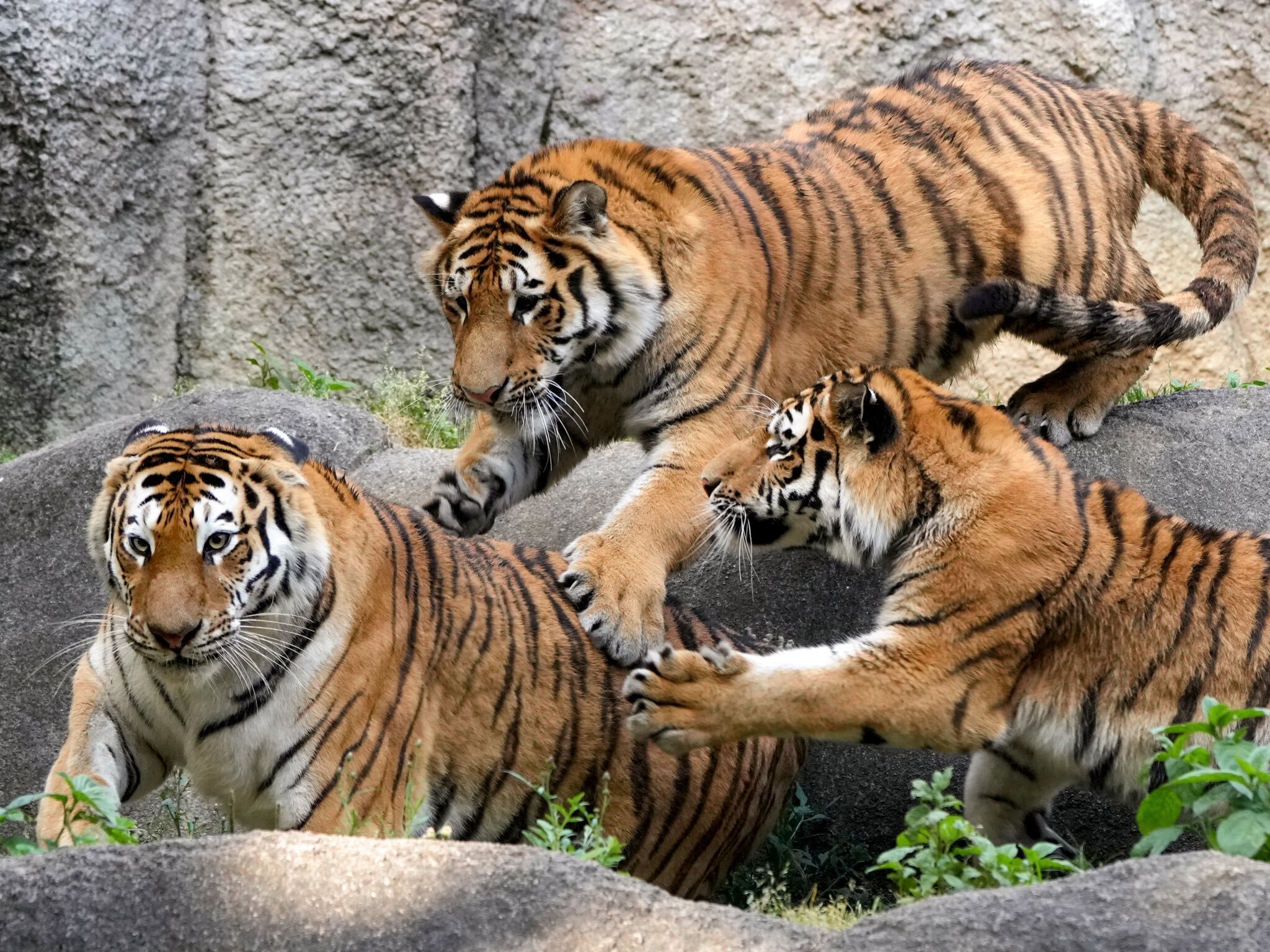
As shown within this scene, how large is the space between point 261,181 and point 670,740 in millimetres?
3974

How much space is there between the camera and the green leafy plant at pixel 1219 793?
99.0 inches

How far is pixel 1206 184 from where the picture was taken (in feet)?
15.9

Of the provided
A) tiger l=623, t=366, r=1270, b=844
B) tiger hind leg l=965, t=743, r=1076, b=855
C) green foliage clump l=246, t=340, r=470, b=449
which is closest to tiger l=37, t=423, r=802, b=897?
tiger l=623, t=366, r=1270, b=844

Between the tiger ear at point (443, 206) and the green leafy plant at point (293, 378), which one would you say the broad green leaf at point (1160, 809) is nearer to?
the tiger ear at point (443, 206)

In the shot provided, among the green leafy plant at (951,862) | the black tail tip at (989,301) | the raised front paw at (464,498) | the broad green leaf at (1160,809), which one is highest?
the black tail tip at (989,301)

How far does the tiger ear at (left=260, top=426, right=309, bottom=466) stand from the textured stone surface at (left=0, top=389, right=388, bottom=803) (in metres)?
1.33

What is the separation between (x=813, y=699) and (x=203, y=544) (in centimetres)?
124

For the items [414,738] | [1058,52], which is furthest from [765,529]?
[1058,52]

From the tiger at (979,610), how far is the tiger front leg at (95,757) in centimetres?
101

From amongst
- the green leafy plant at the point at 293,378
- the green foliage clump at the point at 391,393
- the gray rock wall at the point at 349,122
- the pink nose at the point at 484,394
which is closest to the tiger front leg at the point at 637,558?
the pink nose at the point at 484,394

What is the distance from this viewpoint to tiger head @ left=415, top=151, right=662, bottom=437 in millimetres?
3928

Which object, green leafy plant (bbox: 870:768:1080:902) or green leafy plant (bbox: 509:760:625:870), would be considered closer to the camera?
green leafy plant (bbox: 870:768:1080:902)

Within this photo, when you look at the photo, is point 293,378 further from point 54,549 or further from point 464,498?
point 464,498

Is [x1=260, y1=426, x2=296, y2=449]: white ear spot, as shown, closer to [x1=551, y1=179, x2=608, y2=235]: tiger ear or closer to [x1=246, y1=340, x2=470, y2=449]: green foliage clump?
[x1=551, y1=179, x2=608, y2=235]: tiger ear
